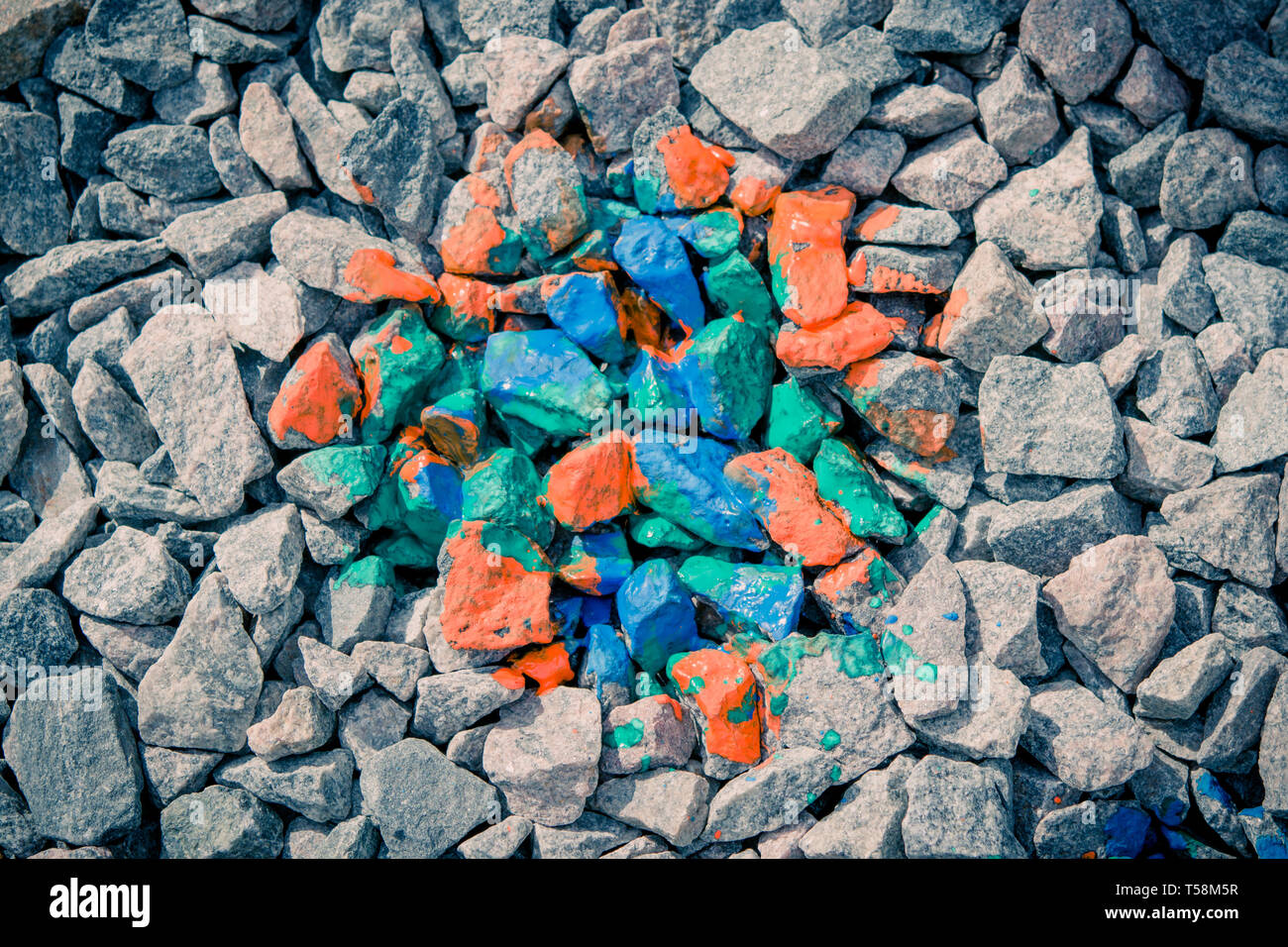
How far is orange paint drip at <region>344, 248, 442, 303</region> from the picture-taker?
11.0 ft

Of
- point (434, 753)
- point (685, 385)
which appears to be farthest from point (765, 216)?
point (434, 753)

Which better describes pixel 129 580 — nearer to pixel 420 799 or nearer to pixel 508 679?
pixel 420 799

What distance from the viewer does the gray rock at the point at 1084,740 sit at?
294 cm

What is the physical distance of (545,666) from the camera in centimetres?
319

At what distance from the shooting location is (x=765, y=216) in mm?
3533

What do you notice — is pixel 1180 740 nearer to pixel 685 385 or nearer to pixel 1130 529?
pixel 1130 529

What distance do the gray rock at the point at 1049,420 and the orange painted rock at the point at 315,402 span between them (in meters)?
2.55

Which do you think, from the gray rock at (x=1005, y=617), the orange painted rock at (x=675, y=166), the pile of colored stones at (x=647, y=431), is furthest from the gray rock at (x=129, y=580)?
the gray rock at (x=1005, y=617)

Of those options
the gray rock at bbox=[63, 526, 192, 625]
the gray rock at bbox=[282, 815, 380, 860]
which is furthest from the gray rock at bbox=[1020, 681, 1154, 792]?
the gray rock at bbox=[63, 526, 192, 625]

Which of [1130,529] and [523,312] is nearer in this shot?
[1130,529]

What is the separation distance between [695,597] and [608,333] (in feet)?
3.76

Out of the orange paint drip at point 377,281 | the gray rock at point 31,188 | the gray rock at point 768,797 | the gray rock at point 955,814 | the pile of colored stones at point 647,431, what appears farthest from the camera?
the gray rock at point 31,188

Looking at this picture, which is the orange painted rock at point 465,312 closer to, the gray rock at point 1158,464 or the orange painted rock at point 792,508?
the orange painted rock at point 792,508
